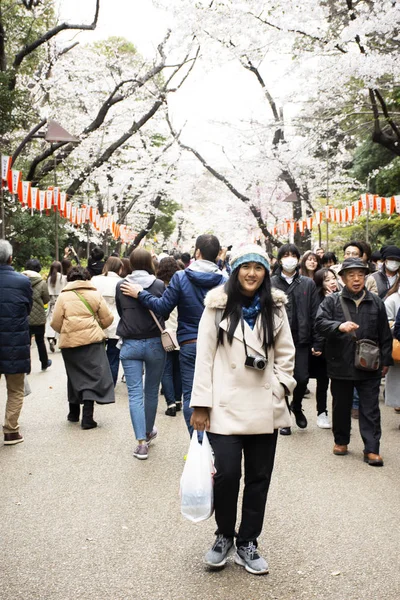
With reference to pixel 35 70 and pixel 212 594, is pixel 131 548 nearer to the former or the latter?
pixel 212 594

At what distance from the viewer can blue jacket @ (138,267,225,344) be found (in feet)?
17.1

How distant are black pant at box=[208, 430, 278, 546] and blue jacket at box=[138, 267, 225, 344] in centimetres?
178

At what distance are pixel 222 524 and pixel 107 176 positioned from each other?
28.7m

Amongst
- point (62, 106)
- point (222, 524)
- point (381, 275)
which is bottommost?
point (222, 524)

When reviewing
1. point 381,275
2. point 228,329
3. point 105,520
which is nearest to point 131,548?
point 105,520

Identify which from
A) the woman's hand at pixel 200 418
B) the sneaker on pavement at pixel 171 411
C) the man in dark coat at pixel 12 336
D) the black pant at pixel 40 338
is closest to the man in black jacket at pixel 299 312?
the sneaker on pavement at pixel 171 411

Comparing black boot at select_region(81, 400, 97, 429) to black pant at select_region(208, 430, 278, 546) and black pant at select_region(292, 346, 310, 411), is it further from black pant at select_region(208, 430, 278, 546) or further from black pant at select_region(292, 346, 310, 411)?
black pant at select_region(208, 430, 278, 546)

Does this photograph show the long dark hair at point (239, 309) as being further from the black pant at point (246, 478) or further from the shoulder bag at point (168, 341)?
the shoulder bag at point (168, 341)

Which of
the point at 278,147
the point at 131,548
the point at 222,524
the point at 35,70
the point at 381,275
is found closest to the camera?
the point at 222,524

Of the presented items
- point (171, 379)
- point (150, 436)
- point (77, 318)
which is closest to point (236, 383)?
point (150, 436)

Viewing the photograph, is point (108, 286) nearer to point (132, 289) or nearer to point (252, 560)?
point (132, 289)

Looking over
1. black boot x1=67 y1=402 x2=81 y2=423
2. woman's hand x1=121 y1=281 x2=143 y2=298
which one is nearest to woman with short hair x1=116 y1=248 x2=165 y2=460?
woman's hand x1=121 y1=281 x2=143 y2=298

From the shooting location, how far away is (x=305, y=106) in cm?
2264

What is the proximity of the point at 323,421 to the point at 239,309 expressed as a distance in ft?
13.1
